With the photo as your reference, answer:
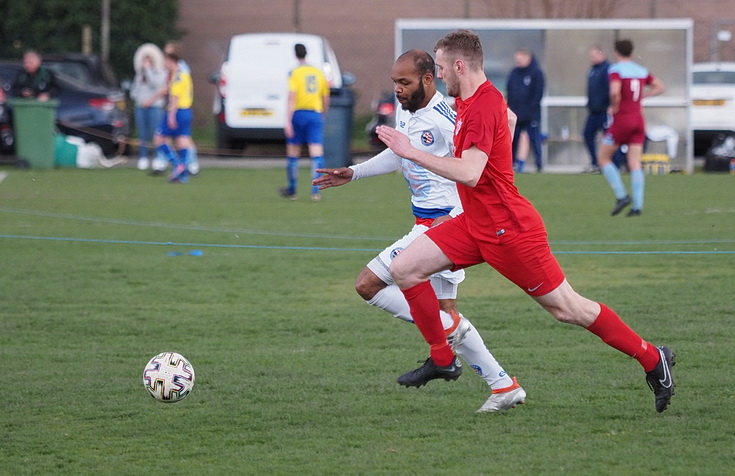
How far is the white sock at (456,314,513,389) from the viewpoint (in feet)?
18.7

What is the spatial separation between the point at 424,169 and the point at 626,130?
26.8 feet

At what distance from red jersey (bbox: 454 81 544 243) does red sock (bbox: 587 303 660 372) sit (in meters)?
0.53

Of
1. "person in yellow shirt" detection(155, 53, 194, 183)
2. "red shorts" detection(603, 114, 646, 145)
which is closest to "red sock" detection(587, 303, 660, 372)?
"red shorts" detection(603, 114, 646, 145)

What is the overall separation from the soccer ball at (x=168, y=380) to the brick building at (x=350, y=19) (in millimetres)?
24192

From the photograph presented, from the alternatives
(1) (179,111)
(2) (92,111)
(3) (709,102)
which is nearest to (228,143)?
(2) (92,111)

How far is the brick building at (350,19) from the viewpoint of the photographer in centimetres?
2942

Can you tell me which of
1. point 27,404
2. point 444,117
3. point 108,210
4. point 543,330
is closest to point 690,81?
point 108,210

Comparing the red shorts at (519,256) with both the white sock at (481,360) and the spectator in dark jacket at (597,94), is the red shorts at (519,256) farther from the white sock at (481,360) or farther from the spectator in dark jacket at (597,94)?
the spectator in dark jacket at (597,94)

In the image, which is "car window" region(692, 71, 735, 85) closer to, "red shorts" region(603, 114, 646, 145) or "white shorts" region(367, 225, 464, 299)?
"red shorts" region(603, 114, 646, 145)

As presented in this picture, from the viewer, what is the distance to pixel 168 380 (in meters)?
5.70

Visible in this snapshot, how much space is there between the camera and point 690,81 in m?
21.7

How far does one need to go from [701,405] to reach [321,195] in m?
11.5

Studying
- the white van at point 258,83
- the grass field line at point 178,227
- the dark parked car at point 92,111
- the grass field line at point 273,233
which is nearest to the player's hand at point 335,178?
the grass field line at point 273,233

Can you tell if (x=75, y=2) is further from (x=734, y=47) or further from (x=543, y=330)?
(x=543, y=330)
